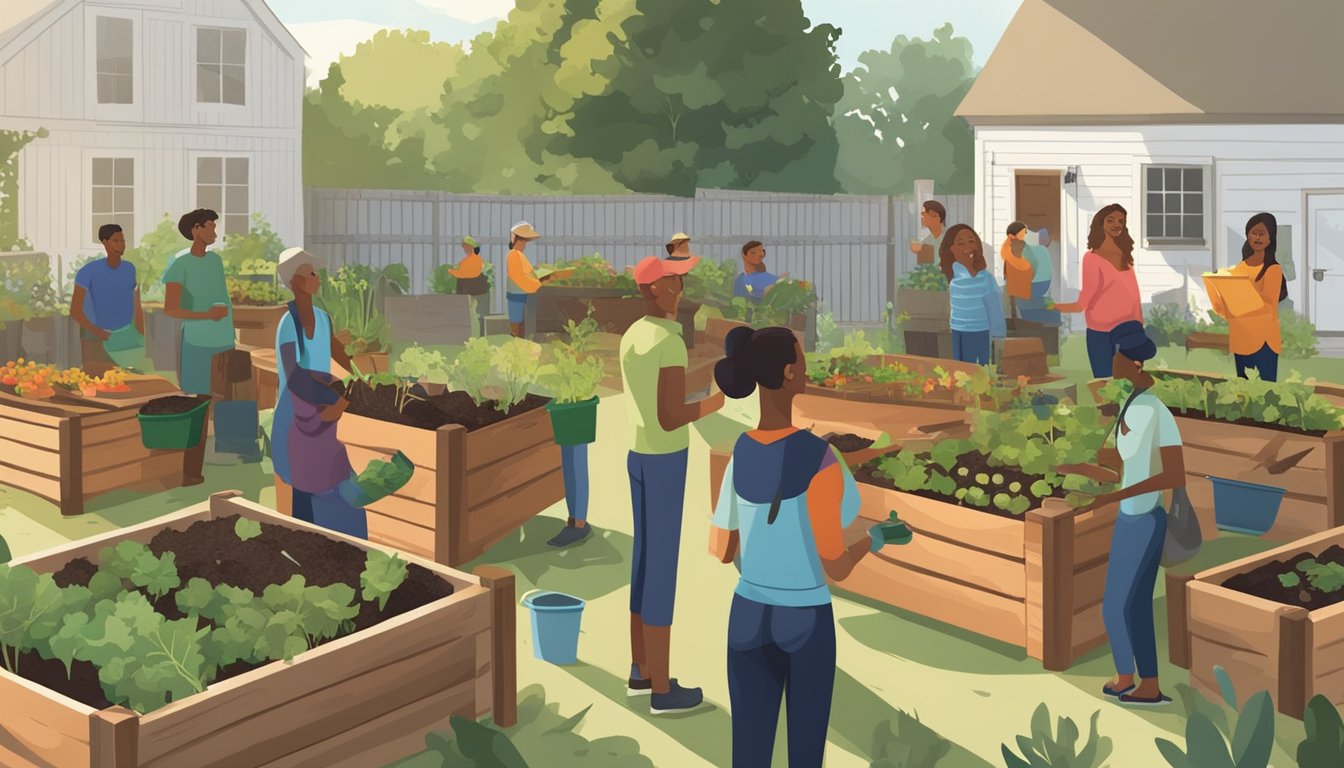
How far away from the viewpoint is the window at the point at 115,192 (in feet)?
85.3

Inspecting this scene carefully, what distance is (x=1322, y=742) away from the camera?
4.70 meters

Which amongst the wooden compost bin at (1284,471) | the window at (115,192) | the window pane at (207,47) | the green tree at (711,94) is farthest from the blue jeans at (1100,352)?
the green tree at (711,94)

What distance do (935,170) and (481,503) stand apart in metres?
53.9

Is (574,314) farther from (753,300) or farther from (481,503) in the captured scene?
(481,503)

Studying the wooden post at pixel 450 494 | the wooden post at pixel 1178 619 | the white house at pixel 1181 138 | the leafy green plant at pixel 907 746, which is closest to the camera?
the leafy green plant at pixel 907 746

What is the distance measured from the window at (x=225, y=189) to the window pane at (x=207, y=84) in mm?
1030

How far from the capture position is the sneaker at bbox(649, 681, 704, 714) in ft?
21.4

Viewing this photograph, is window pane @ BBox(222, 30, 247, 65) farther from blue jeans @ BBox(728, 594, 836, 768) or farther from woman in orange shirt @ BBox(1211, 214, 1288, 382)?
blue jeans @ BBox(728, 594, 836, 768)

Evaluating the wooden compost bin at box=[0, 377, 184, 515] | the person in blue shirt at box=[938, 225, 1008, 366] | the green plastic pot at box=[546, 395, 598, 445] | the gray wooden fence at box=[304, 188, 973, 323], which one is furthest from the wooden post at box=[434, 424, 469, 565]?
the gray wooden fence at box=[304, 188, 973, 323]

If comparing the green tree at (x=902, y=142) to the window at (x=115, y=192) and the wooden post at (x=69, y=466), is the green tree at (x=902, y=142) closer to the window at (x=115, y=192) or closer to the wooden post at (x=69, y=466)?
the window at (x=115, y=192)

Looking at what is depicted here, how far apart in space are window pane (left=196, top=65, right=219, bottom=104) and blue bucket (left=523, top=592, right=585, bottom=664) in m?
21.6

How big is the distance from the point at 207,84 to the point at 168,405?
1728 cm

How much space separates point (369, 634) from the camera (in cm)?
557

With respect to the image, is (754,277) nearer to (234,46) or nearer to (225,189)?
(225,189)
